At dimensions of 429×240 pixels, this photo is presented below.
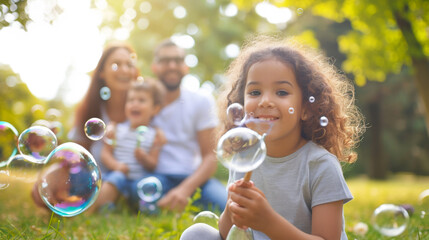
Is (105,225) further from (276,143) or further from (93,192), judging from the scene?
(276,143)

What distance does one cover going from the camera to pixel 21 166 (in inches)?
115

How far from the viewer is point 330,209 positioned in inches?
64.6

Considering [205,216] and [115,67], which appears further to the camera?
[115,67]

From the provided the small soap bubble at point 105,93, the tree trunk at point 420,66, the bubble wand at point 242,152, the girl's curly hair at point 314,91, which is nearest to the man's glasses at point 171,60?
the small soap bubble at point 105,93

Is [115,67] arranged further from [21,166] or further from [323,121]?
[323,121]

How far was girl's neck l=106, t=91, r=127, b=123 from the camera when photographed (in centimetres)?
459

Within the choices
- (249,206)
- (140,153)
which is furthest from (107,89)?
(249,206)

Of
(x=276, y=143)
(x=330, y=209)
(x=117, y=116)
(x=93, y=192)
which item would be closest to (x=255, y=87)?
(x=276, y=143)

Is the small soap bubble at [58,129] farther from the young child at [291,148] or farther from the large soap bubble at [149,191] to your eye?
the young child at [291,148]

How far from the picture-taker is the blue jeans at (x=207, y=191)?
397 centimetres

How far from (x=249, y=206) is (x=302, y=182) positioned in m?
0.39

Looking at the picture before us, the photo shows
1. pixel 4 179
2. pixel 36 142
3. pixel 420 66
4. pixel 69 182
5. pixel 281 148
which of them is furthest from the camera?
pixel 420 66

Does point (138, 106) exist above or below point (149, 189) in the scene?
above

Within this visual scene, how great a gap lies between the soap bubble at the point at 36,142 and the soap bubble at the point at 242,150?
1.69 meters
